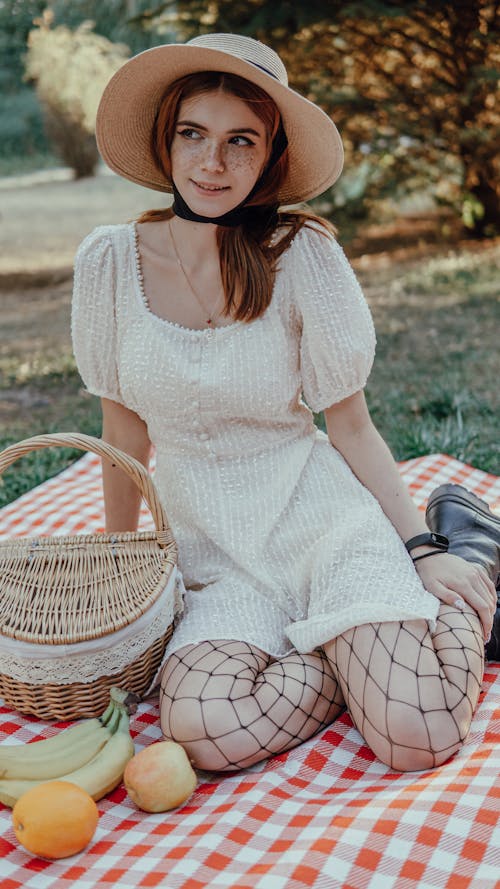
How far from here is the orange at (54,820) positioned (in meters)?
1.67

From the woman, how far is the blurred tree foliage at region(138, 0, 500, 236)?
193 inches

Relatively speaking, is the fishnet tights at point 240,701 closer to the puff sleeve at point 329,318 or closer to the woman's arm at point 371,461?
the woman's arm at point 371,461

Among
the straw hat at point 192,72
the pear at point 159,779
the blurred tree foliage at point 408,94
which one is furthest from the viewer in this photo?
the blurred tree foliage at point 408,94

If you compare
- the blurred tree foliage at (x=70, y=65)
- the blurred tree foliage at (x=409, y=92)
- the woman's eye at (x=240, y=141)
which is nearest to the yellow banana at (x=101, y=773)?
the woman's eye at (x=240, y=141)

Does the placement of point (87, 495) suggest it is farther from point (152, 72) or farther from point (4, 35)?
point (4, 35)

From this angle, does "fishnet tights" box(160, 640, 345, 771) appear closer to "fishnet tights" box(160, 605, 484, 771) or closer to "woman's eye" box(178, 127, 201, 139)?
"fishnet tights" box(160, 605, 484, 771)

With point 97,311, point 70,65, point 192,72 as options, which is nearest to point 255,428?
point 97,311

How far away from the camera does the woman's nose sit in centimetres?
210

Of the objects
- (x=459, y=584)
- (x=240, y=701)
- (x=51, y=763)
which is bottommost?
(x=51, y=763)

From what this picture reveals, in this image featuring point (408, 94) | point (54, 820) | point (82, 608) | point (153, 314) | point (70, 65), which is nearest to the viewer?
point (54, 820)

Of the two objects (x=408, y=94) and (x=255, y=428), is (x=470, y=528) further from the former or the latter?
(x=408, y=94)

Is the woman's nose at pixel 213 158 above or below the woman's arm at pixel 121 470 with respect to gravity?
above

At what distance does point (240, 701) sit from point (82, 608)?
0.40m

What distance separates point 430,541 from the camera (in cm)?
225
